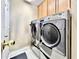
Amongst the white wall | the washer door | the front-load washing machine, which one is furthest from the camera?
the white wall

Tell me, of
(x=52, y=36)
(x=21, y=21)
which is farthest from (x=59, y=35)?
(x=21, y=21)

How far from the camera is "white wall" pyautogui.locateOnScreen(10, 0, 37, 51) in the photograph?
188 centimetres

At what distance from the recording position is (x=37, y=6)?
1.92 metres

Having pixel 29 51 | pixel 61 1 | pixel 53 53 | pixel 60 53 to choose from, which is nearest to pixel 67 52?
pixel 60 53

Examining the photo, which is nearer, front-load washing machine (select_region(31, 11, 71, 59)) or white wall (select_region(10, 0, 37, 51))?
front-load washing machine (select_region(31, 11, 71, 59))

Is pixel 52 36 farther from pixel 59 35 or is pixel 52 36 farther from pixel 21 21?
pixel 21 21

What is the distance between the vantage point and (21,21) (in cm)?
196

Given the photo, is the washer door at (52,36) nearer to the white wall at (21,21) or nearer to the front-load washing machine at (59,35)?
the front-load washing machine at (59,35)

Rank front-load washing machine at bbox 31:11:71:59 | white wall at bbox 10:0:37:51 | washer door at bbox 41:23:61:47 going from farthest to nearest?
white wall at bbox 10:0:37:51, washer door at bbox 41:23:61:47, front-load washing machine at bbox 31:11:71:59

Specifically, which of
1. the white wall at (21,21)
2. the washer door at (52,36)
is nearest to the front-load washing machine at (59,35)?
the washer door at (52,36)

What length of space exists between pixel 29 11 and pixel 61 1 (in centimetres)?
102

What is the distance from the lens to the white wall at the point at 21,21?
6.17 feet

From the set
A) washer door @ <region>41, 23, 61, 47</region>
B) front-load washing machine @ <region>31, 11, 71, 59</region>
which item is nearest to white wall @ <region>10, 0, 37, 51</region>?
washer door @ <region>41, 23, 61, 47</region>

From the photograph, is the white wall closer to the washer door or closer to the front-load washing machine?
the washer door
